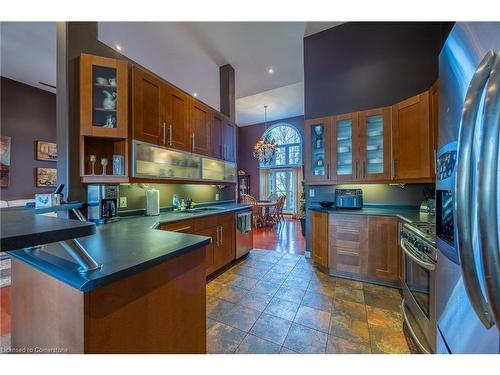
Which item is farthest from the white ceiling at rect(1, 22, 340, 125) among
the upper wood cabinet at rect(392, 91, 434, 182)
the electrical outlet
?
the upper wood cabinet at rect(392, 91, 434, 182)

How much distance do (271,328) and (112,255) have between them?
1.45 metres

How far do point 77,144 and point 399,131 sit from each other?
3568 mm

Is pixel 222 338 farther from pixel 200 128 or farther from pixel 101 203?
pixel 200 128

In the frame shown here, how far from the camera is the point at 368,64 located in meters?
3.08

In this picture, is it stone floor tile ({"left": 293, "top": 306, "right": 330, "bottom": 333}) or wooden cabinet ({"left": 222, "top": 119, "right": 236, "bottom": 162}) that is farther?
wooden cabinet ({"left": 222, "top": 119, "right": 236, "bottom": 162})

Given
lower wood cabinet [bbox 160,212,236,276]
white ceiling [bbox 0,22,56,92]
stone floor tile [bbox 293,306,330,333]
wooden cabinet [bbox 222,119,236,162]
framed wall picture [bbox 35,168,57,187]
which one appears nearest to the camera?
stone floor tile [bbox 293,306,330,333]

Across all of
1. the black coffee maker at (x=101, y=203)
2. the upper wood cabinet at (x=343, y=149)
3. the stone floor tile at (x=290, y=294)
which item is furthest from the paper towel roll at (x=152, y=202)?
the upper wood cabinet at (x=343, y=149)

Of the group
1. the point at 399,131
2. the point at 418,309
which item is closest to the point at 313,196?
the point at 399,131

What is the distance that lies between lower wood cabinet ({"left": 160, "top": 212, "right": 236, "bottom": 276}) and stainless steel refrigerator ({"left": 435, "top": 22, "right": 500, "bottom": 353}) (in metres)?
2.06

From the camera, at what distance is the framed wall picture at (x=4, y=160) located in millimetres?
3820

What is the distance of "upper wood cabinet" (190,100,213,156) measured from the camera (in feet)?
9.45

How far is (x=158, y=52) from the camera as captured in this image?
9.24 ft

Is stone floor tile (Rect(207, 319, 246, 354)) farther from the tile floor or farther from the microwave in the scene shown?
the microwave

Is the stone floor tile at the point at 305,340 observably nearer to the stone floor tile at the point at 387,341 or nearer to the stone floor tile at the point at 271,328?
the stone floor tile at the point at 271,328
